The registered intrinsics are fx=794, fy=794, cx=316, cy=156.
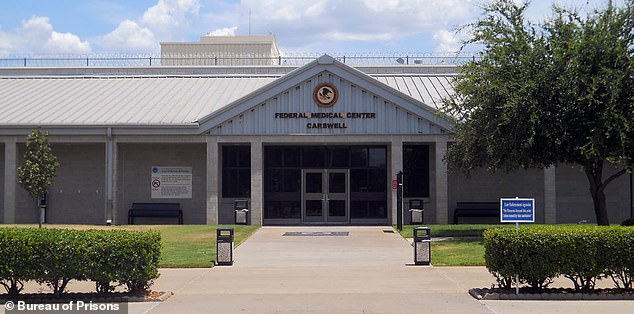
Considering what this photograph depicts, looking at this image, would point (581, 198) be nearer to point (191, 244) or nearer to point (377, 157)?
point (377, 157)

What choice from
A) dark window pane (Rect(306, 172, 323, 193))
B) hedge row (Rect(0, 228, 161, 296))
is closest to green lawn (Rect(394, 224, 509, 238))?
dark window pane (Rect(306, 172, 323, 193))

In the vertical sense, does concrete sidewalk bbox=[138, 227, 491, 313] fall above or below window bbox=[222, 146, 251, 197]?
below

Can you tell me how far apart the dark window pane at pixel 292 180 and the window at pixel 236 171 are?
156 cm

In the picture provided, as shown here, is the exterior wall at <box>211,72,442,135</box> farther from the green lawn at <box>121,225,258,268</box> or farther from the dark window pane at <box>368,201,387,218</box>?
the green lawn at <box>121,225,258,268</box>

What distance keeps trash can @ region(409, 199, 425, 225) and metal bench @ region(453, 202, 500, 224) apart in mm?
1546

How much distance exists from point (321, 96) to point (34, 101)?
13755 mm

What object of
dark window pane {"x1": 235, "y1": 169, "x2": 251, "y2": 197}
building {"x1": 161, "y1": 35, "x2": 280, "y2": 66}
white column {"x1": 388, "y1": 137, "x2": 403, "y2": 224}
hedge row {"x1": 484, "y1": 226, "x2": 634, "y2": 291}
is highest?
building {"x1": 161, "y1": 35, "x2": 280, "y2": 66}

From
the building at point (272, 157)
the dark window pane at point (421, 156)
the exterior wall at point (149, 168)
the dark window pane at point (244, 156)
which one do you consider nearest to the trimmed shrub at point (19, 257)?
the building at point (272, 157)

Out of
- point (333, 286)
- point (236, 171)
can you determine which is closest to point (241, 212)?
point (236, 171)

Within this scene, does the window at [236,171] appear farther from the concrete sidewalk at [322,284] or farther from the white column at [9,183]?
the concrete sidewalk at [322,284]

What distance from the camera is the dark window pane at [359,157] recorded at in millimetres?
33719

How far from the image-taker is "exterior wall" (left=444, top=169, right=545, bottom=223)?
33.1m

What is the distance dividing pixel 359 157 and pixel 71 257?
2212 cm

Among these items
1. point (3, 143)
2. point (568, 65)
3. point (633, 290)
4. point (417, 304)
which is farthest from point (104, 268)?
point (3, 143)
